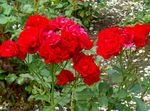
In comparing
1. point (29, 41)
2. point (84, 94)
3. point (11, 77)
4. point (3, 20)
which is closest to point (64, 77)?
point (84, 94)

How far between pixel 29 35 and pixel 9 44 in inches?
6.0

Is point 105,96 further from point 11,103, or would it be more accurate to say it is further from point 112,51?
point 11,103

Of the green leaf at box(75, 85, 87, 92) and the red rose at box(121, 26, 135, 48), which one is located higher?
the red rose at box(121, 26, 135, 48)

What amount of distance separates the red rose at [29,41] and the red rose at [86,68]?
0.68 ft

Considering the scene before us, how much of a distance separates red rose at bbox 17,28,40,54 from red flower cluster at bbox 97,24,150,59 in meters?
0.31

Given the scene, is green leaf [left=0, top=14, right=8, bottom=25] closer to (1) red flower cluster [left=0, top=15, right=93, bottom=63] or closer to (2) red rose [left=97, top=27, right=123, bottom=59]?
(1) red flower cluster [left=0, top=15, right=93, bottom=63]

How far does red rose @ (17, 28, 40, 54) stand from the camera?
88.4 inches

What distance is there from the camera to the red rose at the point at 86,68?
2.25m

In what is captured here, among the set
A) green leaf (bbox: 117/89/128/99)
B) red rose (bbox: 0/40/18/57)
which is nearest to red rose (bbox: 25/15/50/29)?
red rose (bbox: 0/40/18/57)

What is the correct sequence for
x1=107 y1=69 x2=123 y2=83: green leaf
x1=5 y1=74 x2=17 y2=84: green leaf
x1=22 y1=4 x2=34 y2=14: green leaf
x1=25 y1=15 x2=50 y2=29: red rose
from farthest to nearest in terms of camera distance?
x1=22 y1=4 x2=34 y2=14: green leaf, x1=5 y1=74 x2=17 y2=84: green leaf, x1=107 y1=69 x2=123 y2=83: green leaf, x1=25 y1=15 x2=50 y2=29: red rose

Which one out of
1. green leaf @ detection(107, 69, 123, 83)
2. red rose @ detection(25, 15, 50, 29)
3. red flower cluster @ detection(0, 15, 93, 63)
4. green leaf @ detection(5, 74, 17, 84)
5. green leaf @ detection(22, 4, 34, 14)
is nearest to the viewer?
red flower cluster @ detection(0, 15, 93, 63)

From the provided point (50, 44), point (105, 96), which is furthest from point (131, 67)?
point (50, 44)

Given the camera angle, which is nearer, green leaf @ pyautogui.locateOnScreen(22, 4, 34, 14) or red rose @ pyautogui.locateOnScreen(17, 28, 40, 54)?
red rose @ pyautogui.locateOnScreen(17, 28, 40, 54)

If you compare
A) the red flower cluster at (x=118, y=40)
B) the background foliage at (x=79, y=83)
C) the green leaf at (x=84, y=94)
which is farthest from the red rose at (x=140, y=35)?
the green leaf at (x=84, y=94)
